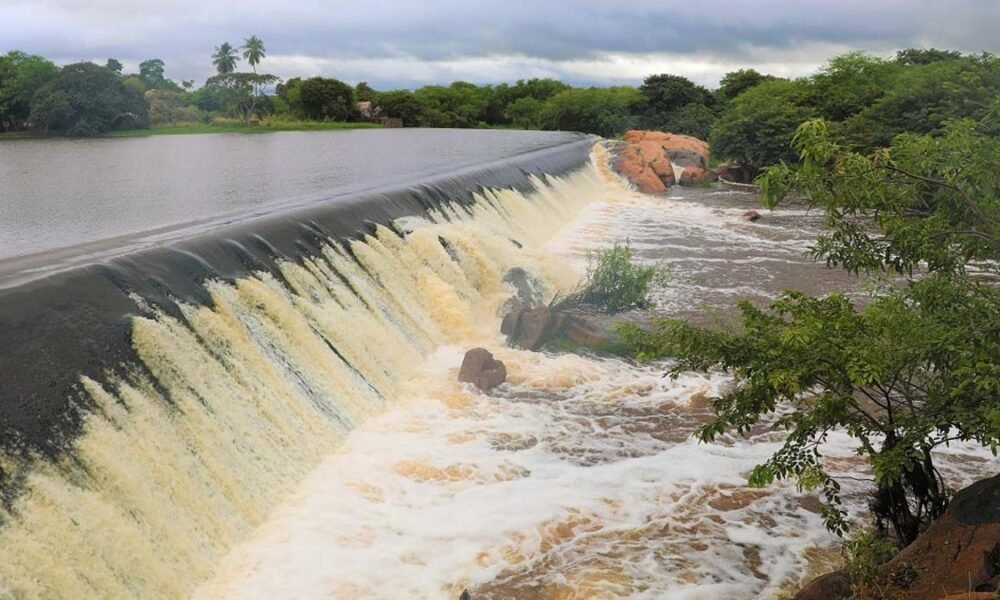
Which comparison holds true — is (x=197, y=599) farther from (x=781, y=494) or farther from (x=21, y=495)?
(x=781, y=494)

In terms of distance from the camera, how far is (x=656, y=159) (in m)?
38.1

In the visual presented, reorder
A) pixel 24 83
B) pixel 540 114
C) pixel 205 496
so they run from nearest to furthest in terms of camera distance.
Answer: pixel 205 496 < pixel 24 83 < pixel 540 114

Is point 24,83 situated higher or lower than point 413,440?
higher

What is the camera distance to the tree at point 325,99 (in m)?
75.6

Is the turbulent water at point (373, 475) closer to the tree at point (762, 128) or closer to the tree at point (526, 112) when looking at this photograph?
the tree at point (762, 128)

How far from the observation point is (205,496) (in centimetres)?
701

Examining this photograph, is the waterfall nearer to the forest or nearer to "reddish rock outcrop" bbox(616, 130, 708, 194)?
the forest

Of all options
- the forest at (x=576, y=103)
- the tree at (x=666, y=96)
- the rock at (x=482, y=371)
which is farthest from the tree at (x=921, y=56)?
the rock at (x=482, y=371)

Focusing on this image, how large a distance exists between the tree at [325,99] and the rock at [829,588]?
74.8m

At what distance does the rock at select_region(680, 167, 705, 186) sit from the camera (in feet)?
127

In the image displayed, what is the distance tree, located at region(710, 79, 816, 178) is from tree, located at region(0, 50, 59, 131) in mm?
41419

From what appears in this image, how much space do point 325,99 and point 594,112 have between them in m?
24.2

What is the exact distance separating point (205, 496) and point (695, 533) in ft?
13.8

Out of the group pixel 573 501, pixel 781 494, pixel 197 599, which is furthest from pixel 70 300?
pixel 781 494
